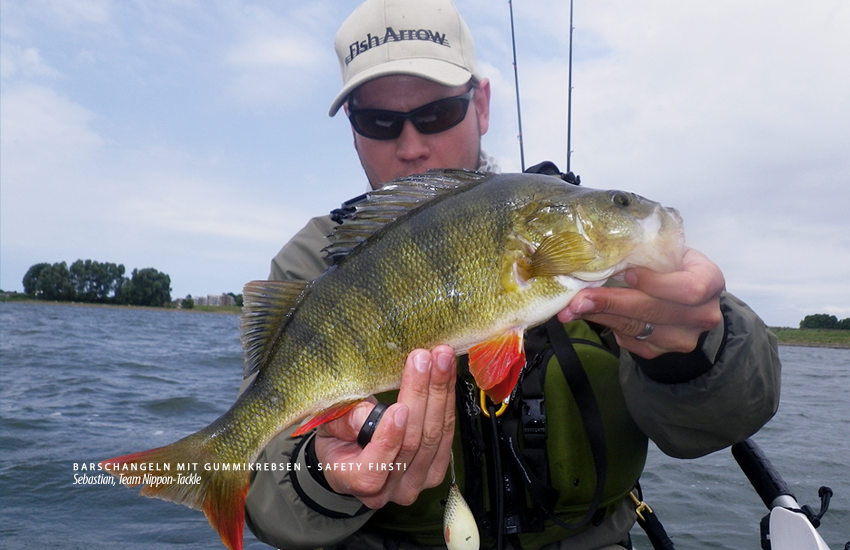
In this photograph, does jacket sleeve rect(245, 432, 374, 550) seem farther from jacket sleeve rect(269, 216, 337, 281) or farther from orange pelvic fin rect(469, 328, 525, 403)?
jacket sleeve rect(269, 216, 337, 281)

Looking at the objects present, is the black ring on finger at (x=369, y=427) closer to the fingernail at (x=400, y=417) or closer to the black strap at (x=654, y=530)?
the fingernail at (x=400, y=417)

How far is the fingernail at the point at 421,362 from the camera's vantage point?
1.84m

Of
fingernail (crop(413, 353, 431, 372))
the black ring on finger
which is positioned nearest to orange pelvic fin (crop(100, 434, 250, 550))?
the black ring on finger

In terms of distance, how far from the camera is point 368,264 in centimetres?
194

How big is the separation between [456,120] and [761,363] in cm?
196

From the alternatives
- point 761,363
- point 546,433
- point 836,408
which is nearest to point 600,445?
point 546,433

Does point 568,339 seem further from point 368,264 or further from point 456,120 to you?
point 456,120

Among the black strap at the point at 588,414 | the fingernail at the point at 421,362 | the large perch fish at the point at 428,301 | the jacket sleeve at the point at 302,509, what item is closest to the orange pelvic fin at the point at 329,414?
the large perch fish at the point at 428,301

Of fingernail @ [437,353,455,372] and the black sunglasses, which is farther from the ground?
the black sunglasses

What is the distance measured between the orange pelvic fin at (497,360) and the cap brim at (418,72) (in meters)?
1.74

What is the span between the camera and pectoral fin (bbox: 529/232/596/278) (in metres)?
1.82

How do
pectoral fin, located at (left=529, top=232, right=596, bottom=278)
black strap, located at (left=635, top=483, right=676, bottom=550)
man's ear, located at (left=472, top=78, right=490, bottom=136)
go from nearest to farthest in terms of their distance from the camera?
pectoral fin, located at (left=529, top=232, right=596, bottom=278), black strap, located at (left=635, top=483, right=676, bottom=550), man's ear, located at (left=472, top=78, right=490, bottom=136)

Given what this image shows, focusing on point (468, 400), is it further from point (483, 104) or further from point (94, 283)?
point (94, 283)

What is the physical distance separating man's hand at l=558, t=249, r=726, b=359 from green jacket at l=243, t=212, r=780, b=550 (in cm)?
25
